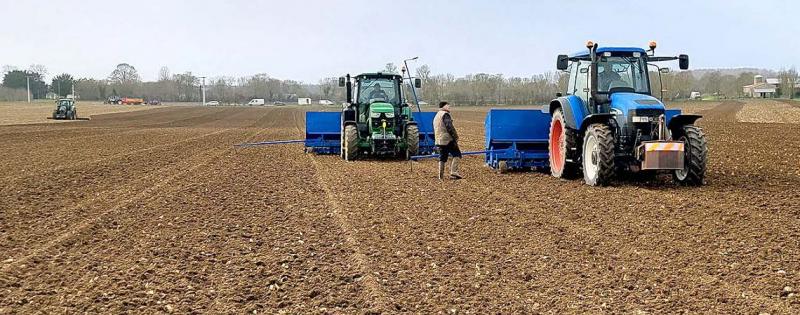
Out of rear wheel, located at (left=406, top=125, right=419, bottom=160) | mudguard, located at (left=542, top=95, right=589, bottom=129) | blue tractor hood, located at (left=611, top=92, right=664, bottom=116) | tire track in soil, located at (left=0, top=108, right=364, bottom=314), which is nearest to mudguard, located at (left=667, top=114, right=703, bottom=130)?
blue tractor hood, located at (left=611, top=92, right=664, bottom=116)

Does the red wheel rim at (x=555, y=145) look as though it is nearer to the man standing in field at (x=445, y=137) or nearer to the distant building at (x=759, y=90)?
the man standing in field at (x=445, y=137)

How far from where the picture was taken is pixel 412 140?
1756 centimetres

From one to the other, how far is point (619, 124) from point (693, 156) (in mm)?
1202

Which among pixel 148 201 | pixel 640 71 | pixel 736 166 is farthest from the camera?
pixel 736 166

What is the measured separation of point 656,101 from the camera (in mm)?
11656

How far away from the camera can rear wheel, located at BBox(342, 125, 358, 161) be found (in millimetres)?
Answer: 17500

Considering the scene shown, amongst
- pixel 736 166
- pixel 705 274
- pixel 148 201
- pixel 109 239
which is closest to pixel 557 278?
pixel 705 274

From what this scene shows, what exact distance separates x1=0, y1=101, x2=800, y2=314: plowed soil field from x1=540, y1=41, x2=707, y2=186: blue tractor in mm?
446

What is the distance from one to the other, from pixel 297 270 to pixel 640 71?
8079mm

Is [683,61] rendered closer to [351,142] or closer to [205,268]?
[351,142]

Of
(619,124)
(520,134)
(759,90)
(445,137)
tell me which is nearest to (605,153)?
(619,124)

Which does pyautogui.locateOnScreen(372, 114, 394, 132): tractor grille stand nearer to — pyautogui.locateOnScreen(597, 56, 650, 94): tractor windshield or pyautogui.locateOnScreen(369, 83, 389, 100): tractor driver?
pyautogui.locateOnScreen(369, 83, 389, 100): tractor driver

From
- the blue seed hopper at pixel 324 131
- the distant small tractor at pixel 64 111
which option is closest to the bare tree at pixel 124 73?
the distant small tractor at pixel 64 111

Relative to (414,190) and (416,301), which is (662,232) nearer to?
(416,301)
